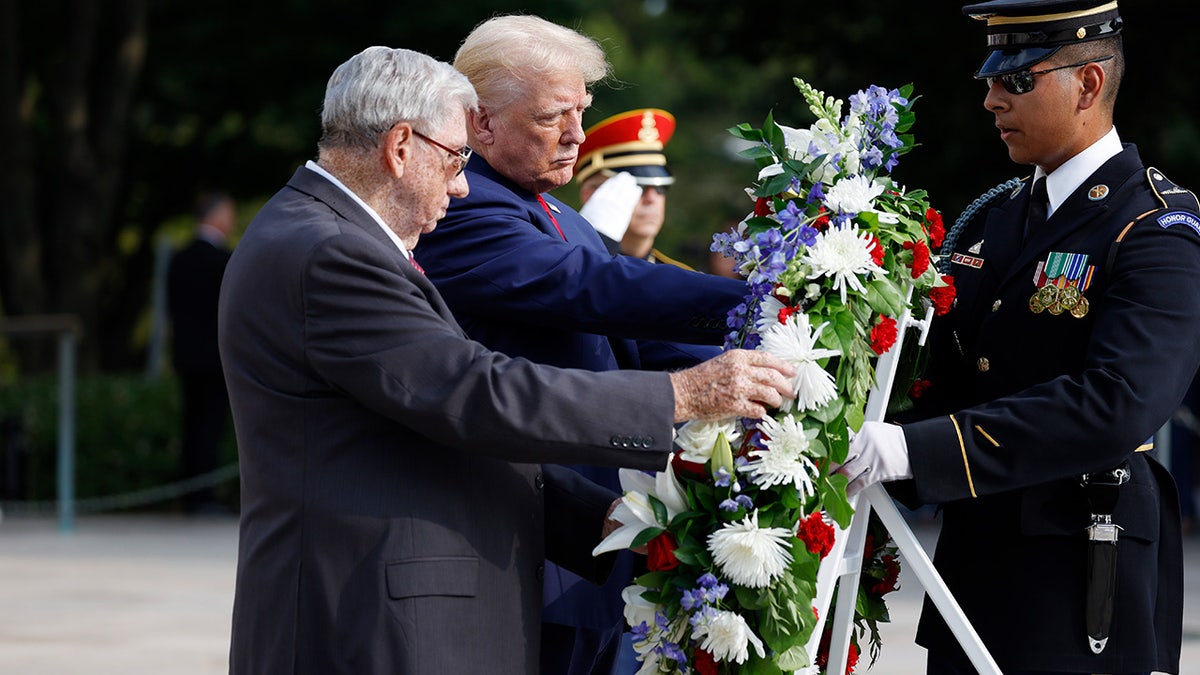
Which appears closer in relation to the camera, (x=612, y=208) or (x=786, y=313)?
(x=786, y=313)

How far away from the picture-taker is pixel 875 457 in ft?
9.99

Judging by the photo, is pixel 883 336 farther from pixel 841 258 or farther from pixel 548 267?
pixel 548 267

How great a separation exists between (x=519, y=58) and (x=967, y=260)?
108 cm

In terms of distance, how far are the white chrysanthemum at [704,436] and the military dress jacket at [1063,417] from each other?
35cm

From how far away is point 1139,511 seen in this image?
3178mm

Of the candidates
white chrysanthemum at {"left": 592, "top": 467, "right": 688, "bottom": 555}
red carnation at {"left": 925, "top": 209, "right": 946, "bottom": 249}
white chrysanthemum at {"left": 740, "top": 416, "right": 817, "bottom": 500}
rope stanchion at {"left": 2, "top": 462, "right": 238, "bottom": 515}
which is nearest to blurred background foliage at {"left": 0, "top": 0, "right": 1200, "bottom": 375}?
rope stanchion at {"left": 2, "top": 462, "right": 238, "bottom": 515}

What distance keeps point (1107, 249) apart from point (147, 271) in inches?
613

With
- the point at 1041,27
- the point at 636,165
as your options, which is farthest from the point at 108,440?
the point at 1041,27

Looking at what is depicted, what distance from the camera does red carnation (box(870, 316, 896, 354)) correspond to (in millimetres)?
3062

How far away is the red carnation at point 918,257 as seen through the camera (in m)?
3.12

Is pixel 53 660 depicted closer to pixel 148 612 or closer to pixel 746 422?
pixel 148 612

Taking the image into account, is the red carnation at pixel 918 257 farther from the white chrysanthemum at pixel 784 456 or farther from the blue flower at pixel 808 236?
the white chrysanthemum at pixel 784 456

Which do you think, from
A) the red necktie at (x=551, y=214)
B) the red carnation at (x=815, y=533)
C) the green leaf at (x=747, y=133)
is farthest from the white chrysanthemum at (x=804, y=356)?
the red necktie at (x=551, y=214)

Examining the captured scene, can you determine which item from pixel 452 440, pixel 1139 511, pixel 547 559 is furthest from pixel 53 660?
Answer: pixel 1139 511
